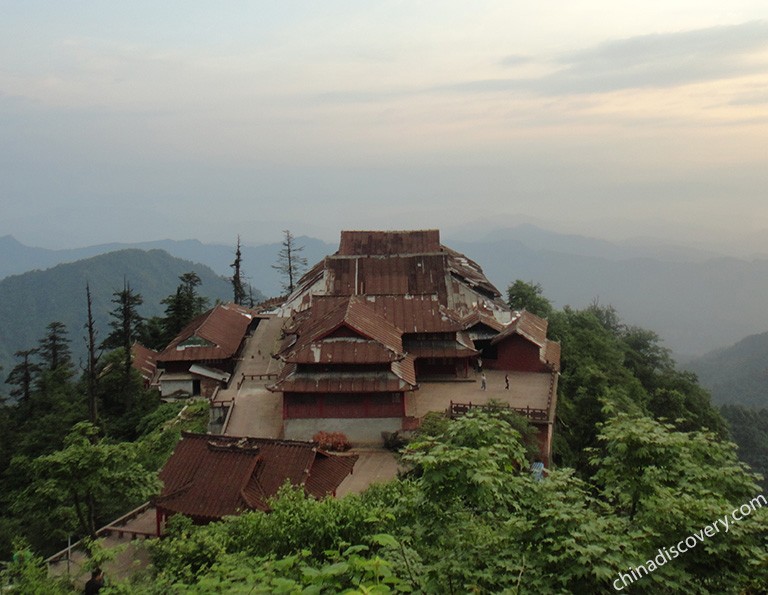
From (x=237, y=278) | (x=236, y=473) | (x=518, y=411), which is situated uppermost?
(x=237, y=278)

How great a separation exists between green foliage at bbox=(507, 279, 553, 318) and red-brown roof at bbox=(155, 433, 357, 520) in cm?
3213

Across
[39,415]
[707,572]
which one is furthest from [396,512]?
[39,415]

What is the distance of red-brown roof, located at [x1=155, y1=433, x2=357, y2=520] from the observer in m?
19.9

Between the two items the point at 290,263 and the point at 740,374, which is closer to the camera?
the point at 290,263

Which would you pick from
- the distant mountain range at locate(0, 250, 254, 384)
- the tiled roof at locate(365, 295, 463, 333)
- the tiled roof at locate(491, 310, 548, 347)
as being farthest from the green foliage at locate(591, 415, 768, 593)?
the distant mountain range at locate(0, 250, 254, 384)

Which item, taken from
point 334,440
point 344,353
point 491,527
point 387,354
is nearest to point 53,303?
Result: point 344,353

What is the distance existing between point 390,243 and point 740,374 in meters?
114

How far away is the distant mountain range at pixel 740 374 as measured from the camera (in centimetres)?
11169

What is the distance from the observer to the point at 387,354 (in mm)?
28406

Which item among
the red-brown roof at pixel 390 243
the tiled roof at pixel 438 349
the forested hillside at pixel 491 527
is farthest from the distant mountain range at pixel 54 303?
the forested hillside at pixel 491 527

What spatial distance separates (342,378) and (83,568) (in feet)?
52.0

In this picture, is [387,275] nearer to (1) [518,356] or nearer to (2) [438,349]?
(2) [438,349]

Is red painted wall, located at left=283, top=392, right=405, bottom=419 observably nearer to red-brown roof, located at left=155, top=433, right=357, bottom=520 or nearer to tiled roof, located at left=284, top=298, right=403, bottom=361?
tiled roof, located at left=284, top=298, right=403, bottom=361

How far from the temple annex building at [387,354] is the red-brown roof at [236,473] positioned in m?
6.59
